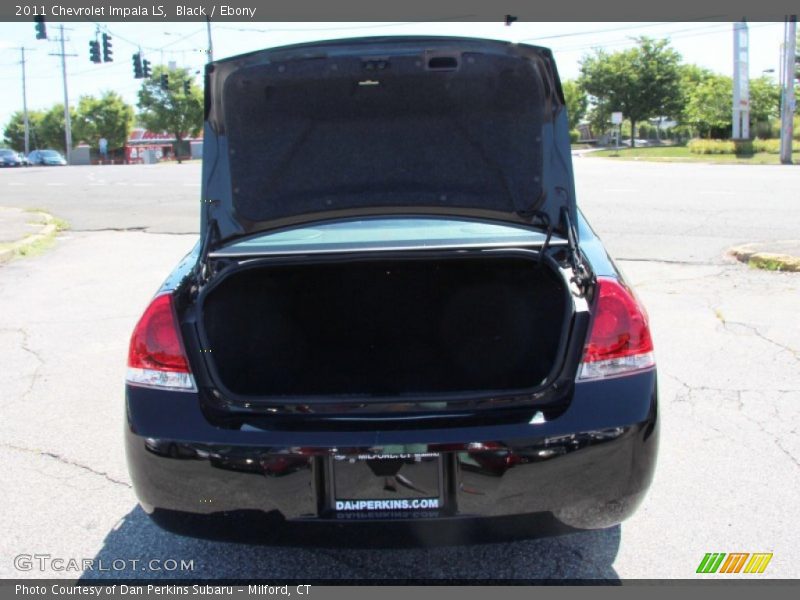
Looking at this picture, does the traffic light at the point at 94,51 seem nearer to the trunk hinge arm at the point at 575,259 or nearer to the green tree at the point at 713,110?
the trunk hinge arm at the point at 575,259

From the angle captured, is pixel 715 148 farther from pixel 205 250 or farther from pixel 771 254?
pixel 205 250

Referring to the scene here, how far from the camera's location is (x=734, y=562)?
2850 millimetres

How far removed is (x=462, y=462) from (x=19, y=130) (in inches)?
3723

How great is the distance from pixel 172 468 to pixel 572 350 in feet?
4.36

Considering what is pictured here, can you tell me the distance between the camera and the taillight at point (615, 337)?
252 centimetres

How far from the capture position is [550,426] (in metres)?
2.39

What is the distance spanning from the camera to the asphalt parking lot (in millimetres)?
2896

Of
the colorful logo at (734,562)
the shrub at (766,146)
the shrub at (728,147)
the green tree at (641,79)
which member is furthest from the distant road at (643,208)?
the green tree at (641,79)

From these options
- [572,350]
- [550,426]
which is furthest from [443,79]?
[550,426]

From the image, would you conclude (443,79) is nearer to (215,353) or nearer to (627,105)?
(215,353)

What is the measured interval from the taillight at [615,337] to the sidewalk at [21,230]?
29.9ft

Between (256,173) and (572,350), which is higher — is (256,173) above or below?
above

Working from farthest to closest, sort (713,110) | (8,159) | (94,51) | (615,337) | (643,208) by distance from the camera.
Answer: (713,110)
(8,159)
(94,51)
(643,208)
(615,337)

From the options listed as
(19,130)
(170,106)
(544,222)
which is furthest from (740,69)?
(19,130)
